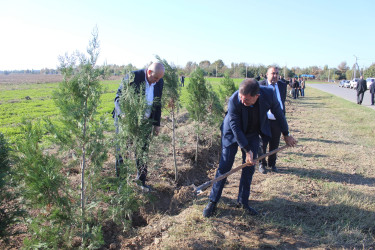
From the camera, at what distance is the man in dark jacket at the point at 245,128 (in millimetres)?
3346

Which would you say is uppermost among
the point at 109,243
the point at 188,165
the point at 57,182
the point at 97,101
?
the point at 97,101

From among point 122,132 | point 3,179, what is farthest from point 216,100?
point 3,179

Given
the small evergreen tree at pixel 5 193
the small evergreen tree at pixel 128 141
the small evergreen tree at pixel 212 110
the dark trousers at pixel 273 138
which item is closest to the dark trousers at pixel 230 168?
the small evergreen tree at pixel 128 141

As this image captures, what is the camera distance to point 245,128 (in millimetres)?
3504

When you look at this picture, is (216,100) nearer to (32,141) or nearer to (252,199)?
(252,199)

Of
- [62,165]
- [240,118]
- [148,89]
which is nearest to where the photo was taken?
[62,165]

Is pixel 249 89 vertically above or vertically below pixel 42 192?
above

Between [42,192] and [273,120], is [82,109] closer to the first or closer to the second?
[42,192]

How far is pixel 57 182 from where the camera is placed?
2.78 metres

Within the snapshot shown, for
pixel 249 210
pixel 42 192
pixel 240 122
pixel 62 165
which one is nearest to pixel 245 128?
pixel 240 122

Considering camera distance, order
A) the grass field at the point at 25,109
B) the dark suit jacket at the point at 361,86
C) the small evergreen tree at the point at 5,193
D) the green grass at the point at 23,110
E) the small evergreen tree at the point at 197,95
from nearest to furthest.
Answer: the small evergreen tree at the point at 5,193, the green grass at the point at 23,110, the small evergreen tree at the point at 197,95, the grass field at the point at 25,109, the dark suit jacket at the point at 361,86

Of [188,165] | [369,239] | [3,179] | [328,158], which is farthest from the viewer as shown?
[328,158]

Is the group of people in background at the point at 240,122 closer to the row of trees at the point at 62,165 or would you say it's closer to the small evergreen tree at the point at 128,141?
the small evergreen tree at the point at 128,141

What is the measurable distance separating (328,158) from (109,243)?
5486 millimetres
